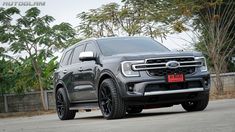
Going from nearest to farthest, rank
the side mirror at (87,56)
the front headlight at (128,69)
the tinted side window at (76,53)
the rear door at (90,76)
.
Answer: the front headlight at (128,69), the side mirror at (87,56), the rear door at (90,76), the tinted side window at (76,53)

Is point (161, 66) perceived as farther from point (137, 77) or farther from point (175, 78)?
point (137, 77)

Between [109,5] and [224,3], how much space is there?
7.39 meters

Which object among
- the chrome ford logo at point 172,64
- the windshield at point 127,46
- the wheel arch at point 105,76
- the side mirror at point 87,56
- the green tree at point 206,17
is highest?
the green tree at point 206,17

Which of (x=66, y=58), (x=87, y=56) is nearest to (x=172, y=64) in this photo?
(x=87, y=56)

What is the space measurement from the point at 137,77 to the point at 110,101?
2.37ft

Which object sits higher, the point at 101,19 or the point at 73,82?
the point at 101,19

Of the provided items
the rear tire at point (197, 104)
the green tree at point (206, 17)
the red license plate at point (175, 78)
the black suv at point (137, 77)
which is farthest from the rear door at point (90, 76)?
the green tree at point (206, 17)

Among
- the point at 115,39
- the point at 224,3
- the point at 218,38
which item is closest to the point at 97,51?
the point at 115,39

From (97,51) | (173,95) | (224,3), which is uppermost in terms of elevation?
(224,3)

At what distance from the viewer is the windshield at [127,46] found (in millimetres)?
12867

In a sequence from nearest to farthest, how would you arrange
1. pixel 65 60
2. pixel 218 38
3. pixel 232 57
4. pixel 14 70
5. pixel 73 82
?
1. pixel 73 82
2. pixel 65 60
3. pixel 218 38
4. pixel 14 70
5. pixel 232 57

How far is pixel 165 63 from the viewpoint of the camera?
38.5 ft

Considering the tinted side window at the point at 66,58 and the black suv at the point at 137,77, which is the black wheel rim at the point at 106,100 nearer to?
the black suv at the point at 137,77

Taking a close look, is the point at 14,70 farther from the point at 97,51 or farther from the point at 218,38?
the point at 97,51
